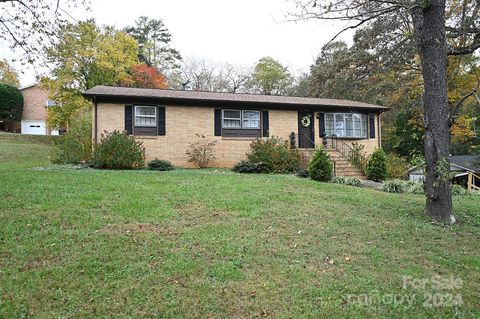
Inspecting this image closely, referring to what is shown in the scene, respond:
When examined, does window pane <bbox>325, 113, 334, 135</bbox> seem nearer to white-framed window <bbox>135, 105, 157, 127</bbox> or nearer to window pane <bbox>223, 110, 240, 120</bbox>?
window pane <bbox>223, 110, 240, 120</bbox>

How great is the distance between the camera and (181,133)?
15727 mm

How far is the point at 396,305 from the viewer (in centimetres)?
374

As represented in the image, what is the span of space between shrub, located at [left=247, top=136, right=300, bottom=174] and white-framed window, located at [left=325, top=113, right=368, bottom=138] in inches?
157

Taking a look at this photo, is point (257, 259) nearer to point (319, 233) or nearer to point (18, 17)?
point (319, 233)

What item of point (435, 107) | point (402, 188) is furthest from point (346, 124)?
point (435, 107)

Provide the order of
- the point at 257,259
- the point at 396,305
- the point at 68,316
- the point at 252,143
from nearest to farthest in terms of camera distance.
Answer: the point at 68,316
the point at 396,305
the point at 257,259
the point at 252,143

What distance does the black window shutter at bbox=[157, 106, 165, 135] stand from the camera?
1546cm

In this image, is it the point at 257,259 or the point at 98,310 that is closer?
the point at 98,310

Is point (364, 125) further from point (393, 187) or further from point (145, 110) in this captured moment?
Answer: point (145, 110)

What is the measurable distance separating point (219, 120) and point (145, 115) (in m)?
3.38

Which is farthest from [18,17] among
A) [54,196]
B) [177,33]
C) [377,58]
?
[177,33]

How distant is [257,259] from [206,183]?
17.5 ft

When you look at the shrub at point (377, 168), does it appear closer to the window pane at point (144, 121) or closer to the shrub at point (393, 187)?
the shrub at point (393, 187)

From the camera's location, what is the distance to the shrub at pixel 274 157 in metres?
14.4
